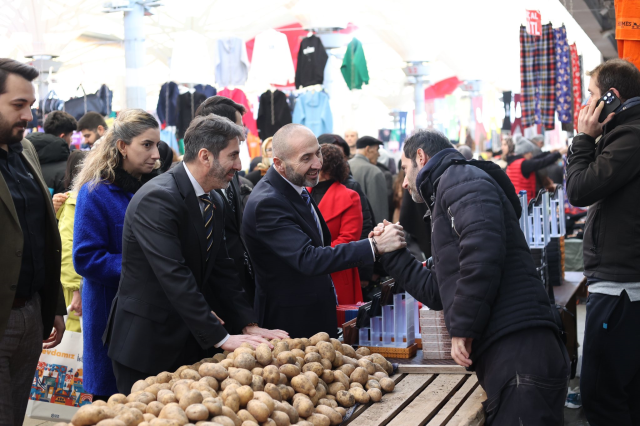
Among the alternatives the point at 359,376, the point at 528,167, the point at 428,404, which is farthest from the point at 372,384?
the point at 528,167

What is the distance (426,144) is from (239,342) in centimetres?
109

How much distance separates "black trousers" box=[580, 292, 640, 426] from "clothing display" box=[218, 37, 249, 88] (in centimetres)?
778

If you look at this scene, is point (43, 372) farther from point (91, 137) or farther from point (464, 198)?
point (464, 198)

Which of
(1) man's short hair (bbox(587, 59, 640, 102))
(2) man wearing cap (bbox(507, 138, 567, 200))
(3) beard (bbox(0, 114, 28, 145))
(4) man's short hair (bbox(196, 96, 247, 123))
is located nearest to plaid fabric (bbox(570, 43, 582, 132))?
(2) man wearing cap (bbox(507, 138, 567, 200))

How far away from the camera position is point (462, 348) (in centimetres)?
246

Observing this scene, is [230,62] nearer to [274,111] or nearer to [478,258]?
[274,111]

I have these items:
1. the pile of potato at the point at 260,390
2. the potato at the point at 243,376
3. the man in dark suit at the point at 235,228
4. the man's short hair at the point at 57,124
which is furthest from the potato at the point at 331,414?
the man's short hair at the point at 57,124

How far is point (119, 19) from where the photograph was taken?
1452 centimetres

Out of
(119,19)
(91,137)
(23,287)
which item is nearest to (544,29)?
(91,137)

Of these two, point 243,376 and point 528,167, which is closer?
point 243,376

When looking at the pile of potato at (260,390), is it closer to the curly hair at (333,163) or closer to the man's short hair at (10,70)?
the man's short hair at (10,70)

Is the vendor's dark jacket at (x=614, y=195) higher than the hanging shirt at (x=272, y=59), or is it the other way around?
the hanging shirt at (x=272, y=59)

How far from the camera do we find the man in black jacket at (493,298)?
2395 millimetres

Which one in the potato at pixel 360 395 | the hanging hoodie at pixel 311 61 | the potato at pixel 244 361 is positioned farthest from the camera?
the hanging hoodie at pixel 311 61
